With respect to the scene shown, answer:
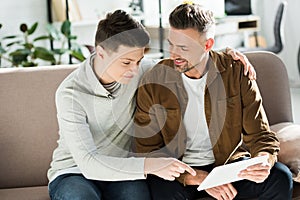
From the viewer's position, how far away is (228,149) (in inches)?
88.1

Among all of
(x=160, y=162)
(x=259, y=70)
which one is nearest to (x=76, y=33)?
(x=259, y=70)

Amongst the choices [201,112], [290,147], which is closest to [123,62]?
[201,112]

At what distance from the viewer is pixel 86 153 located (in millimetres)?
2078

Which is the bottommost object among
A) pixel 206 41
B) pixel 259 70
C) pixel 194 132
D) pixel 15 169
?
pixel 15 169

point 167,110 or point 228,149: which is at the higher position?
point 167,110

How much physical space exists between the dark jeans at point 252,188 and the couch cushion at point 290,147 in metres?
0.07

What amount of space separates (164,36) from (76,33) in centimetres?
72

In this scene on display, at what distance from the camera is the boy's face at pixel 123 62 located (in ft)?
6.75

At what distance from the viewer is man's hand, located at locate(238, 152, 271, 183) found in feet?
6.82

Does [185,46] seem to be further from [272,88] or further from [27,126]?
[27,126]

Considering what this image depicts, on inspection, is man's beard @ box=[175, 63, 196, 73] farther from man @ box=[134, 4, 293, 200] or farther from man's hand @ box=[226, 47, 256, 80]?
man's hand @ box=[226, 47, 256, 80]

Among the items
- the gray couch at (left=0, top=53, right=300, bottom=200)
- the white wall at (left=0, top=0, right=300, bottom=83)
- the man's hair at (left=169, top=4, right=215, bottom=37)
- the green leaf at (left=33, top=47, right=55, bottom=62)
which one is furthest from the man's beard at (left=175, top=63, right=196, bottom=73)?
the white wall at (left=0, top=0, right=300, bottom=83)

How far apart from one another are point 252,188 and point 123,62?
619mm

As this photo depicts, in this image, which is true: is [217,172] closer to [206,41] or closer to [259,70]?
[206,41]
